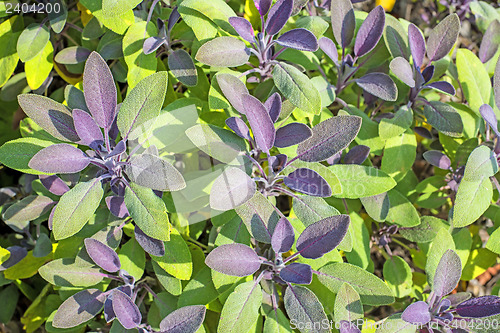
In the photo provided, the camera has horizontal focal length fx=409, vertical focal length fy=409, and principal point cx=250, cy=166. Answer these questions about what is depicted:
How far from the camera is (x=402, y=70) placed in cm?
125

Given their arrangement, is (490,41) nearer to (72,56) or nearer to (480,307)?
(480,307)

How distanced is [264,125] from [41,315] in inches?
43.5

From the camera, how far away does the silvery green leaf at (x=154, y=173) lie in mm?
927

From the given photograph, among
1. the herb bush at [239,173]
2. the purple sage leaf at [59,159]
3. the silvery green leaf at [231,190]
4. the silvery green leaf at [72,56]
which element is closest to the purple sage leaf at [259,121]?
the herb bush at [239,173]

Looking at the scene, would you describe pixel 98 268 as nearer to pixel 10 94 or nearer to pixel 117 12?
pixel 117 12

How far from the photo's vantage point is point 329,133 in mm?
1089

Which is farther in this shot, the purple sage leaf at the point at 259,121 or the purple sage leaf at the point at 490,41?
the purple sage leaf at the point at 490,41

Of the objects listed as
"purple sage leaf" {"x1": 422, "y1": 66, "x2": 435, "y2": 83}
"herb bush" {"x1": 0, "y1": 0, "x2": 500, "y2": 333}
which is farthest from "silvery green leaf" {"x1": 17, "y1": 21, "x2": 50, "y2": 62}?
"purple sage leaf" {"x1": 422, "y1": 66, "x2": 435, "y2": 83}

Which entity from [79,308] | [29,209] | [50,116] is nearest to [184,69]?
[50,116]

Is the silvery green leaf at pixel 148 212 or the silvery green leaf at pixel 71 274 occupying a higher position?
the silvery green leaf at pixel 148 212

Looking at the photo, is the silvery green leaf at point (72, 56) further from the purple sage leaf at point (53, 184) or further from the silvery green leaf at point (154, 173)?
the silvery green leaf at point (154, 173)

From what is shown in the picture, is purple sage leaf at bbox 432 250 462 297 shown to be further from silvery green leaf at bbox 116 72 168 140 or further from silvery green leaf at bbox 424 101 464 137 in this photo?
silvery green leaf at bbox 116 72 168 140

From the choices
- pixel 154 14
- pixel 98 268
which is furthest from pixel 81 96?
pixel 98 268

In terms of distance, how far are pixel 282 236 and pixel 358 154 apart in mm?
393
